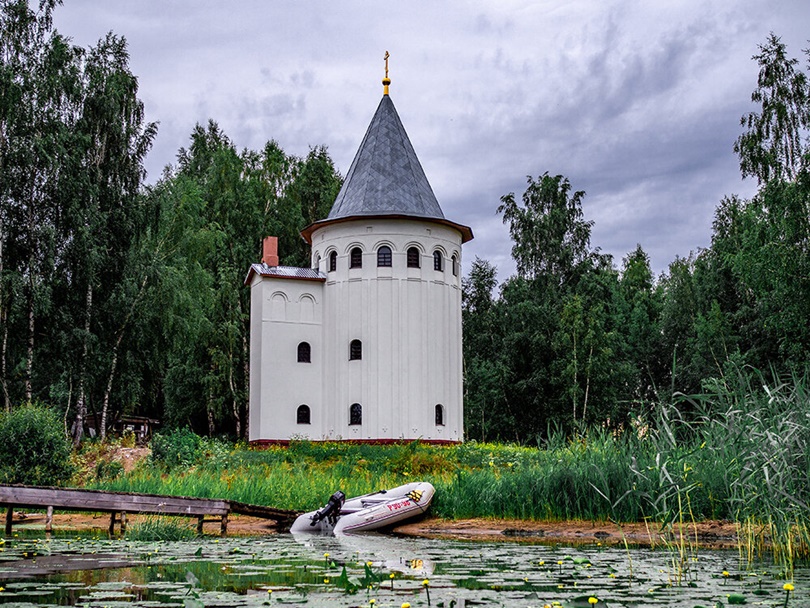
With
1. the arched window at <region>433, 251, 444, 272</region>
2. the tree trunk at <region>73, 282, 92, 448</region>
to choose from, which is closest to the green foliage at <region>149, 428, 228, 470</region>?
the tree trunk at <region>73, 282, 92, 448</region>

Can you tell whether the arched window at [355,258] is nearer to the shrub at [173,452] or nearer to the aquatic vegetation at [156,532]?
the shrub at [173,452]

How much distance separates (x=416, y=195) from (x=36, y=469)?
1761 centimetres

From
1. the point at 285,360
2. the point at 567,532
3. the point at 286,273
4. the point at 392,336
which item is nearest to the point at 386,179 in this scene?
the point at 286,273

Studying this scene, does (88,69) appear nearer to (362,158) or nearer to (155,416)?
(362,158)

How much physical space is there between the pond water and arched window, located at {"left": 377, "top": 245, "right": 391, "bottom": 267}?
69.9ft

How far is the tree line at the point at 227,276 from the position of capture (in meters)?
26.1

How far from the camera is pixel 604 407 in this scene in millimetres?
41156

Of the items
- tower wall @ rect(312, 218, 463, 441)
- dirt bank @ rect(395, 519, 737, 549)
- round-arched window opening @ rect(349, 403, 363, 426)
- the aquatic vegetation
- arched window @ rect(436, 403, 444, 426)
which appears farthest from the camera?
arched window @ rect(436, 403, 444, 426)

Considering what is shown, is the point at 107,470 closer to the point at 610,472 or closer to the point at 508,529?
the point at 508,529

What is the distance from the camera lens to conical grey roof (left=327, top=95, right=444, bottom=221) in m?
31.5

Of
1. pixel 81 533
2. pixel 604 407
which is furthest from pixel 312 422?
pixel 81 533

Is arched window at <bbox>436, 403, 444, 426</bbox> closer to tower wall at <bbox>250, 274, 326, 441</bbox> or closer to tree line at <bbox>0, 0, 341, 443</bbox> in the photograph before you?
tower wall at <bbox>250, 274, 326, 441</bbox>

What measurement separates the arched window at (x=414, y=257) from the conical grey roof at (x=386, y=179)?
117 cm

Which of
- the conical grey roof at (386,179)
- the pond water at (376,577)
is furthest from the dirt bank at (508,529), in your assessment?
the conical grey roof at (386,179)
